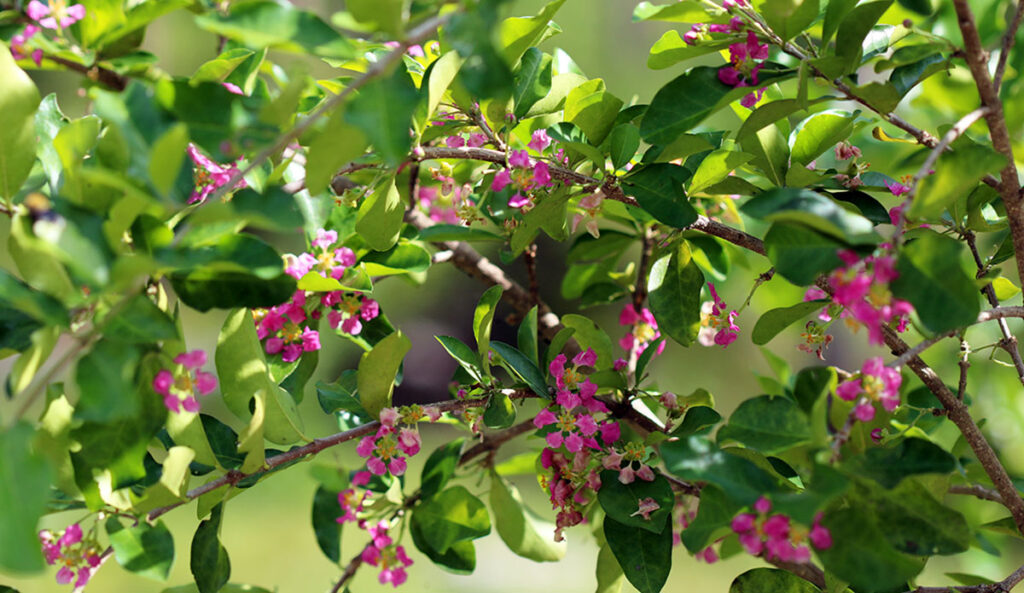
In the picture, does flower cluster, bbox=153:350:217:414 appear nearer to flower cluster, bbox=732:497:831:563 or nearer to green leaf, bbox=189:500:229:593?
green leaf, bbox=189:500:229:593

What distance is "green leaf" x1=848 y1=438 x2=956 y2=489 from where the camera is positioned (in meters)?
0.41

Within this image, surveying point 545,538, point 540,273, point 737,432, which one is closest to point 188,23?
point 540,273

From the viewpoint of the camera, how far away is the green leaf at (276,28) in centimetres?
38

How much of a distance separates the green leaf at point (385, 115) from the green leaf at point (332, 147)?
0.01 metres

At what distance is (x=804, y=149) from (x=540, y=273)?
1690mm

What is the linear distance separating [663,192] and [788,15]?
5.5 inches

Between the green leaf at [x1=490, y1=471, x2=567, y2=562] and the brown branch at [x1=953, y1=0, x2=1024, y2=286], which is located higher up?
the brown branch at [x1=953, y1=0, x2=1024, y2=286]

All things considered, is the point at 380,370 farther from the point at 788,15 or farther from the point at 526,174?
the point at 788,15

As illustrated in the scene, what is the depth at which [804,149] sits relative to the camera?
65 cm

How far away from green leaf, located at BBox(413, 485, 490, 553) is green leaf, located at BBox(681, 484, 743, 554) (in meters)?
0.24

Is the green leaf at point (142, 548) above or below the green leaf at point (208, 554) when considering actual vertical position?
A: above

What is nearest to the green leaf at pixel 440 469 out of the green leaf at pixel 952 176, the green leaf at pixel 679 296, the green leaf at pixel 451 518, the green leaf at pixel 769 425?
the green leaf at pixel 451 518

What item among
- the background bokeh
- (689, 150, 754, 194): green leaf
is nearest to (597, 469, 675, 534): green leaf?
(689, 150, 754, 194): green leaf

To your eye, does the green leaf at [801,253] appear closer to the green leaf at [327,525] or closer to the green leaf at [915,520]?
the green leaf at [915,520]
